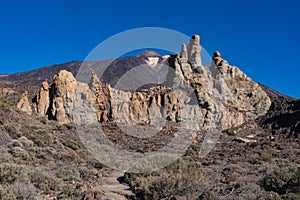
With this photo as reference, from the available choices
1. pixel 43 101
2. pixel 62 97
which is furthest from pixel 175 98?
pixel 43 101

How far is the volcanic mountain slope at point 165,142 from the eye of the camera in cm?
959

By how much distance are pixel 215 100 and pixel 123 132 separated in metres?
14.4

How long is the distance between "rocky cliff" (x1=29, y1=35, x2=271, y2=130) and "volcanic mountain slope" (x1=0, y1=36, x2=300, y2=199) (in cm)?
12

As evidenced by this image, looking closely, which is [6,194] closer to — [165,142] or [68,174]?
[68,174]

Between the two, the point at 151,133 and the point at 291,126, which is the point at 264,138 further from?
the point at 151,133

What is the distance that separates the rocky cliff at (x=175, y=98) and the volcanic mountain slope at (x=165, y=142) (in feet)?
0.40

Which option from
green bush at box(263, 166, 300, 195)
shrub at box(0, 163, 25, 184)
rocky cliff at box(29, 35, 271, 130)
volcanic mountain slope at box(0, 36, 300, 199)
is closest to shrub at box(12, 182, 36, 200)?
volcanic mountain slope at box(0, 36, 300, 199)

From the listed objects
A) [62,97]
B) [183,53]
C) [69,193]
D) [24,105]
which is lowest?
[69,193]

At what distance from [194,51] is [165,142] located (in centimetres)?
1952

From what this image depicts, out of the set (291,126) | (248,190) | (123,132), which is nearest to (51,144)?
(248,190)

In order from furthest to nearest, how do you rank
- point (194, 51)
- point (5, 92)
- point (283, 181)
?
point (194, 51), point (5, 92), point (283, 181)

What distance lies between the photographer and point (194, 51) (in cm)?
4369

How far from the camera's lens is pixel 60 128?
23859 mm

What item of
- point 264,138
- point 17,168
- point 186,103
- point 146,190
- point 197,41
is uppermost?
point 197,41
